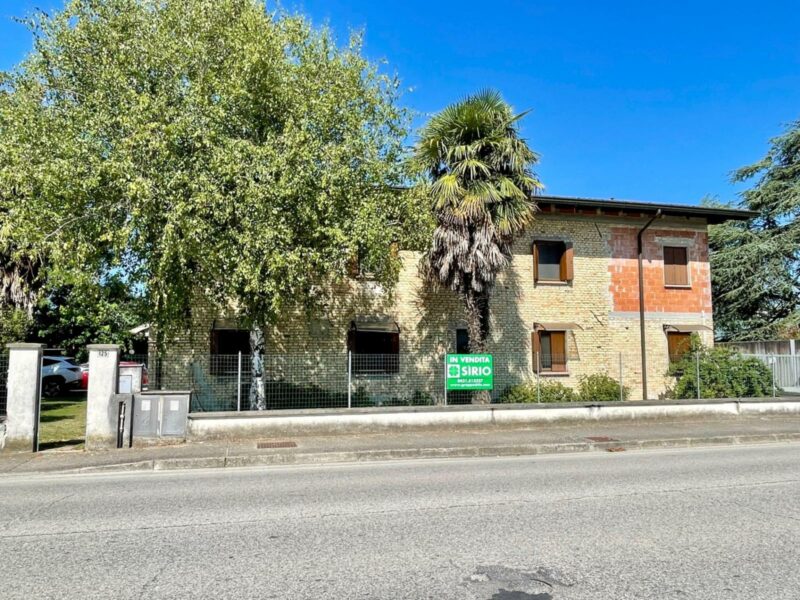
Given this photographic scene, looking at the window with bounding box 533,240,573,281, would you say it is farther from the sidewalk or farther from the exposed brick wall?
the sidewalk

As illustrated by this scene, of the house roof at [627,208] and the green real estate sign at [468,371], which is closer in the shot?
the green real estate sign at [468,371]

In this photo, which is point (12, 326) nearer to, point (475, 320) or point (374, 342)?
point (374, 342)

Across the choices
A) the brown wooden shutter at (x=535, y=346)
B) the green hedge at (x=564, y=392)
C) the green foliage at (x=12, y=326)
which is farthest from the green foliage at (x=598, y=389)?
the green foliage at (x=12, y=326)

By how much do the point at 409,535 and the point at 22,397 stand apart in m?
8.68

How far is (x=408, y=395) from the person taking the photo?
17.9 metres

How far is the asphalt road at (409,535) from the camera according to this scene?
4.13 m

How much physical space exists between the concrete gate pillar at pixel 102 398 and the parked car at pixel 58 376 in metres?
17.1

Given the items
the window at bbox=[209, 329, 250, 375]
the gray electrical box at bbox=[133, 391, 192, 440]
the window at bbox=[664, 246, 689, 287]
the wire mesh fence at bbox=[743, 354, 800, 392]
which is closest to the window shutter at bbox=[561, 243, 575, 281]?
the window at bbox=[664, 246, 689, 287]

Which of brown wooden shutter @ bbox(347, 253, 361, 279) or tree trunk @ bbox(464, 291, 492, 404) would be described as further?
tree trunk @ bbox(464, 291, 492, 404)

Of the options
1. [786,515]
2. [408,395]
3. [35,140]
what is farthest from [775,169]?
[35,140]

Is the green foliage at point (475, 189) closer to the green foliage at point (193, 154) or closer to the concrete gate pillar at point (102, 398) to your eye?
the green foliage at point (193, 154)

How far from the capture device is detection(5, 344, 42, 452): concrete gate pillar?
10.6 m

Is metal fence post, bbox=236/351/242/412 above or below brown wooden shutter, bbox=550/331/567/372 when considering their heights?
below

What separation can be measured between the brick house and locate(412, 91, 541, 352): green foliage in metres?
2.74
